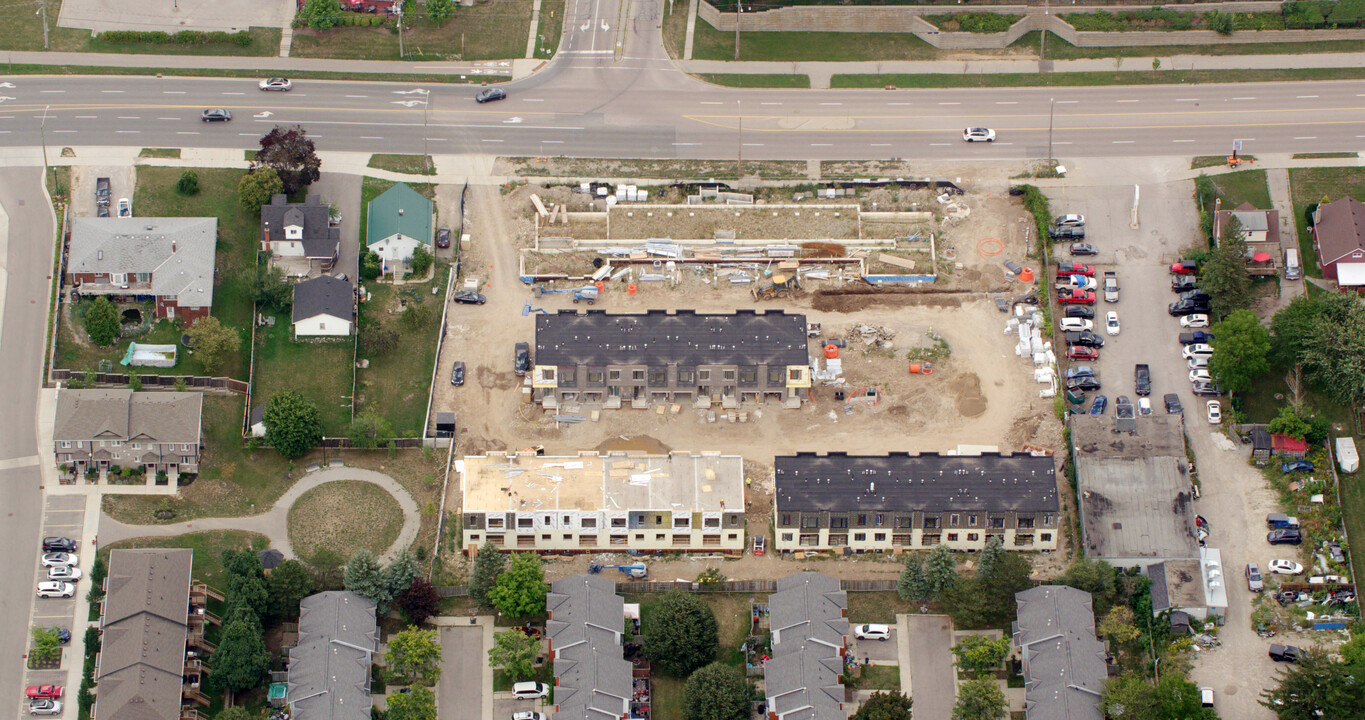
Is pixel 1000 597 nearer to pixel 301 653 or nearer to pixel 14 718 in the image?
pixel 301 653

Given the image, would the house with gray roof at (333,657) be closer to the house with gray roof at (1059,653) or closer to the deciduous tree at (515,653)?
the deciduous tree at (515,653)

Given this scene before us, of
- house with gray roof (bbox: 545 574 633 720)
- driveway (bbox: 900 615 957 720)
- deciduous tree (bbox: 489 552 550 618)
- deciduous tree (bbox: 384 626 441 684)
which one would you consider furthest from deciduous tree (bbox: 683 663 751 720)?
deciduous tree (bbox: 384 626 441 684)

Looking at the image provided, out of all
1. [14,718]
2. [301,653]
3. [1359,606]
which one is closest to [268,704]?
[301,653]

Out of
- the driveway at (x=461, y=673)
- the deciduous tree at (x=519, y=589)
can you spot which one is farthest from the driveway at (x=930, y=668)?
the driveway at (x=461, y=673)

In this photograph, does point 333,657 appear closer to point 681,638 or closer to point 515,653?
point 515,653

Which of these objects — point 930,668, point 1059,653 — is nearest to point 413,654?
point 930,668

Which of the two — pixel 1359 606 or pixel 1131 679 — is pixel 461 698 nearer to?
pixel 1131 679

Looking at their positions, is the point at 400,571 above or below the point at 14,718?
above
